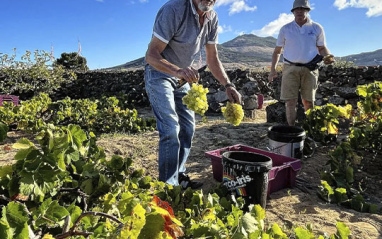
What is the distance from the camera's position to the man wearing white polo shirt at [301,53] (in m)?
4.63

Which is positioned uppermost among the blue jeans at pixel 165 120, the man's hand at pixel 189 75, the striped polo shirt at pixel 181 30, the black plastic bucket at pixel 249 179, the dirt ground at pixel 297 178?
the striped polo shirt at pixel 181 30

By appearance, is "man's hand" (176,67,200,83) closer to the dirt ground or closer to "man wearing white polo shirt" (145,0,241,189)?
"man wearing white polo shirt" (145,0,241,189)

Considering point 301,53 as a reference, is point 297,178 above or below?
below

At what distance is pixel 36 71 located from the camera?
32.9 feet

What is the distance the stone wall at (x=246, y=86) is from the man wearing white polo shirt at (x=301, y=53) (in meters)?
1.86

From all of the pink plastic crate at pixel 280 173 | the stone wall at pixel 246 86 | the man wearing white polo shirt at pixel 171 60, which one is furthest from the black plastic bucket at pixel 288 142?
the stone wall at pixel 246 86

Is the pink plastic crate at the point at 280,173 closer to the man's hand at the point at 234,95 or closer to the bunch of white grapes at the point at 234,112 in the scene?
the bunch of white grapes at the point at 234,112

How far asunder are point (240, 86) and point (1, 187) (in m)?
8.19

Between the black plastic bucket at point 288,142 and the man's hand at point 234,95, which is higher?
the man's hand at point 234,95

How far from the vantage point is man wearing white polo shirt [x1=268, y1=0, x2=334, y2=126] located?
4.63 meters

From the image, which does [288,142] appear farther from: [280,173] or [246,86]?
[246,86]

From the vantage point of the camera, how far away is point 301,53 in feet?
15.2

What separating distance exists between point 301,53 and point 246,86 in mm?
3685

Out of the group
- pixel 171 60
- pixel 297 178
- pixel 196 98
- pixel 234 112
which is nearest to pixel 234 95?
pixel 234 112
